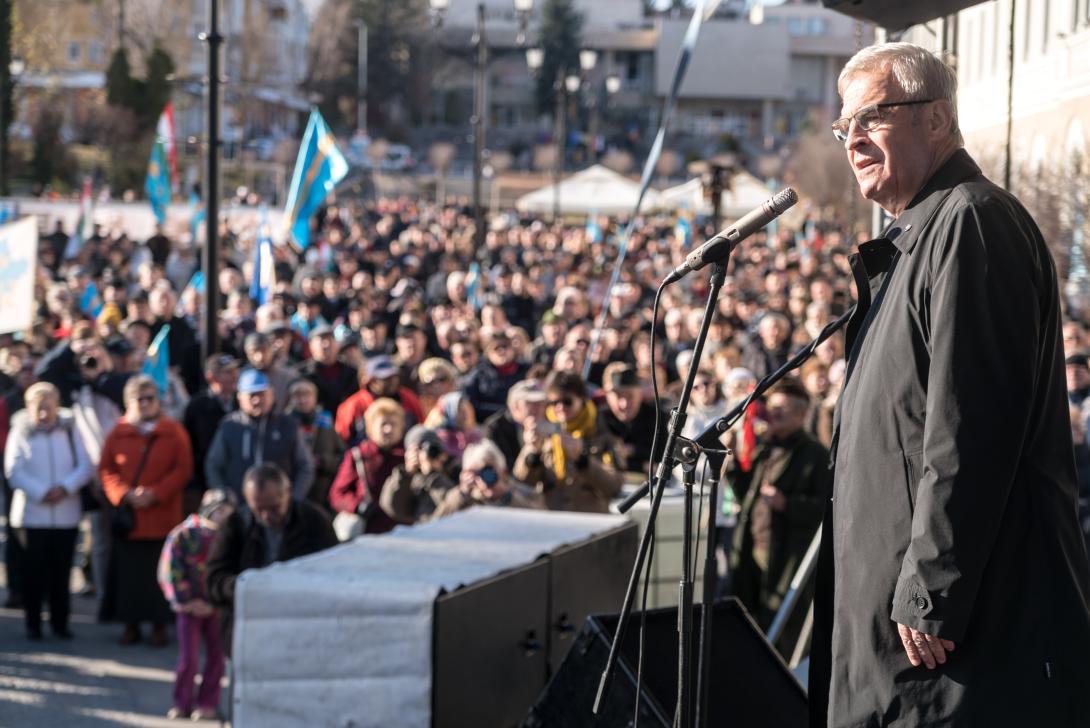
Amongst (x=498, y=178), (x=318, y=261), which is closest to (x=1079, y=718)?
(x=318, y=261)

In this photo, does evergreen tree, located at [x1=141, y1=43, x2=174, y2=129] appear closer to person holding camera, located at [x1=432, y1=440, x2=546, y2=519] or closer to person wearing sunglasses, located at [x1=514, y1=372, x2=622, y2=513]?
person wearing sunglasses, located at [x1=514, y1=372, x2=622, y2=513]

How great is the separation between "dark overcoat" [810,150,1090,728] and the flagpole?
26.9 feet

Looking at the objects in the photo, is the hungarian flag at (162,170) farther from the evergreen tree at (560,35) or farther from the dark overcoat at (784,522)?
the evergreen tree at (560,35)

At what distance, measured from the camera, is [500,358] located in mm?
11312

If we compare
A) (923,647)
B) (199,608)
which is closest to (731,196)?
(199,608)

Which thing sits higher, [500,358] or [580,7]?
[580,7]

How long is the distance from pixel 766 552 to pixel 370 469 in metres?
2.22

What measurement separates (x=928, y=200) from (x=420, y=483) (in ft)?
16.5

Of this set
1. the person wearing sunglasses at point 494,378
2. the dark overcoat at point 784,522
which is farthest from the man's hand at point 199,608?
the person wearing sunglasses at point 494,378

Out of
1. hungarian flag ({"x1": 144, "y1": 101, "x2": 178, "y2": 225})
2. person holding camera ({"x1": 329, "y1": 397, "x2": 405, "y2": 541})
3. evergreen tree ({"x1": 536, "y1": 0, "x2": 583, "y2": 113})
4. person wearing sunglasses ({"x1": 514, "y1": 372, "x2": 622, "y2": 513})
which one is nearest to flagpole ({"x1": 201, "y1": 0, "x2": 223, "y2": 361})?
person holding camera ({"x1": 329, "y1": 397, "x2": 405, "y2": 541})

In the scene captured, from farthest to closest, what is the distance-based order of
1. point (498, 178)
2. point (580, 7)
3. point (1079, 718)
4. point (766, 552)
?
point (580, 7)
point (498, 178)
point (766, 552)
point (1079, 718)

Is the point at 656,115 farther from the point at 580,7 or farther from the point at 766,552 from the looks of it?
the point at 766,552

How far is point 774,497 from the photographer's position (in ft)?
25.4

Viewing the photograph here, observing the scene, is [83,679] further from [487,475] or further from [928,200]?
[928,200]
